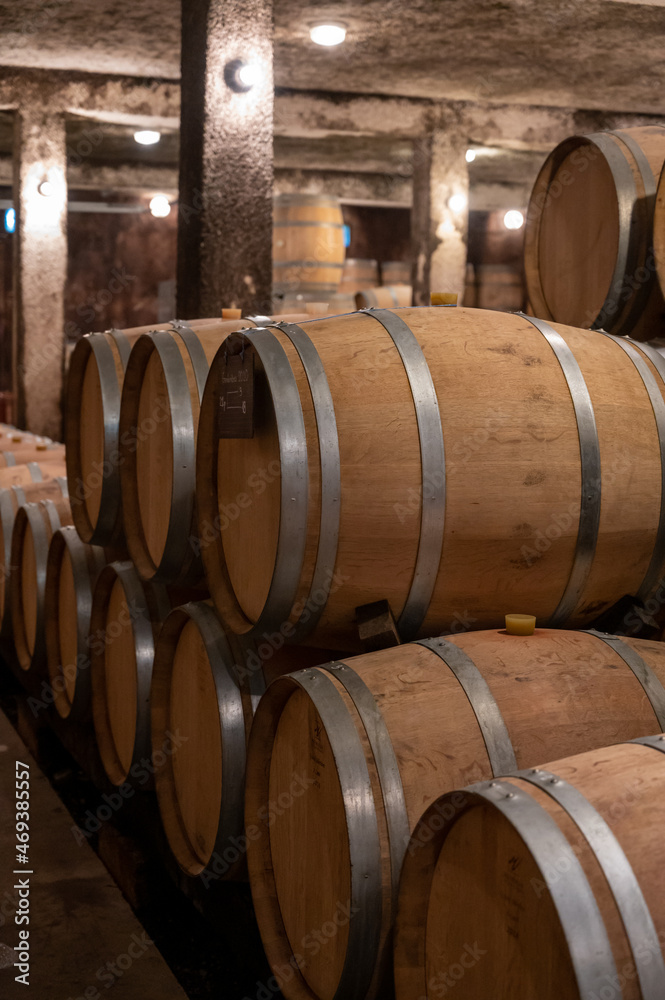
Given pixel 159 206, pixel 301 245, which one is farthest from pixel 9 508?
pixel 159 206

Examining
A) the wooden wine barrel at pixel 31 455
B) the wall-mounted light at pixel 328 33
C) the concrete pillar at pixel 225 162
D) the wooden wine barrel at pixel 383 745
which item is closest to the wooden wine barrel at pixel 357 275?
the wall-mounted light at pixel 328 33

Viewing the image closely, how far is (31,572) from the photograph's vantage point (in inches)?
169

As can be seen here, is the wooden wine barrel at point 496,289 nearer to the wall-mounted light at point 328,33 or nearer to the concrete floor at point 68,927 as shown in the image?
the wall-mounted light at point 328,33

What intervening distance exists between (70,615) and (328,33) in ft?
18.7

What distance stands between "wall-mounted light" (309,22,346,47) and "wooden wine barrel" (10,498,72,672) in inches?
189

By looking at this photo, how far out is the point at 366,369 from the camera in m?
2.14

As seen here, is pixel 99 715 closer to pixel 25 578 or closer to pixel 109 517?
pixel 109 517

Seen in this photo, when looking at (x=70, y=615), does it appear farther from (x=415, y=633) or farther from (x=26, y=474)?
(x=415, y=633)

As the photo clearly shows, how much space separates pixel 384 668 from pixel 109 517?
63.7 inches

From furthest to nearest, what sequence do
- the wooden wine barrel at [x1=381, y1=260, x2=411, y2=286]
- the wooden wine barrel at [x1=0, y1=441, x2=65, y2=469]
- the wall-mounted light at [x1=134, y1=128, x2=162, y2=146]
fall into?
the wooden wine barrel at [x1=381, y1=260, x2=411, y2=286]
the wall-mounted light at [x1=134, y1=128, x2=162, y2=146]
the wooden wine barrel at [x1=0, y1=441, x2=65, y2=469]

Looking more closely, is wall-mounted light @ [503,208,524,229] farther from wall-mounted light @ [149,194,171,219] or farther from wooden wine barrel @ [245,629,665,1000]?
wooden wine barrel @ [245,629,665,1000]

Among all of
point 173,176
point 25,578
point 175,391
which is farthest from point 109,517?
point 173,176

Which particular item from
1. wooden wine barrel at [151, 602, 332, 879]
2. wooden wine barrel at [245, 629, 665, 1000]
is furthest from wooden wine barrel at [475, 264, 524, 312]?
wooden wine barrel at [245, 629, 665, 1000]

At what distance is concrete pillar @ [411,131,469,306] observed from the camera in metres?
10.1
